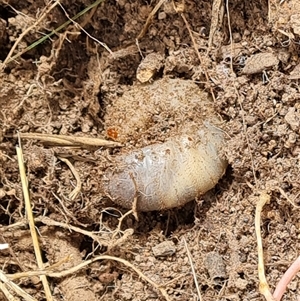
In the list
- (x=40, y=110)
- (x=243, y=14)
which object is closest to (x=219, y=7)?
(x=243, y=14)

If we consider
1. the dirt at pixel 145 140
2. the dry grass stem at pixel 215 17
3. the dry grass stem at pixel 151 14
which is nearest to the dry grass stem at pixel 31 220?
the dirt at pixel 145 140

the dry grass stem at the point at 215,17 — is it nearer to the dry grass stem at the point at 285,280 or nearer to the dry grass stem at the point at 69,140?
the dry grass stem at the point at 69,140

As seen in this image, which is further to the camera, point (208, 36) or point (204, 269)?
point (208, 36)

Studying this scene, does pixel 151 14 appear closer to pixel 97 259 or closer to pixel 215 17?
pixel 215 17

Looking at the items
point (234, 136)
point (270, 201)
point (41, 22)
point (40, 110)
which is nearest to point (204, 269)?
point (270, 201)

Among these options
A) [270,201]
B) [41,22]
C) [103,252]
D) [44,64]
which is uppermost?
[41,22]

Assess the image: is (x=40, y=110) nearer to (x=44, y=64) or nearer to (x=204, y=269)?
(x=44, y=64)

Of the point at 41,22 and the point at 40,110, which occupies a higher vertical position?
the point at 41,22

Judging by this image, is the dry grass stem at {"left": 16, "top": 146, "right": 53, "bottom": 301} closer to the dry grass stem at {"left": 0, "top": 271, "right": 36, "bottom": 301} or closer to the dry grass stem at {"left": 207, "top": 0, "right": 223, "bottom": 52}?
the dry grass stem at {"left": 0, "top": 271, "right": 36, "bottom": 301}
